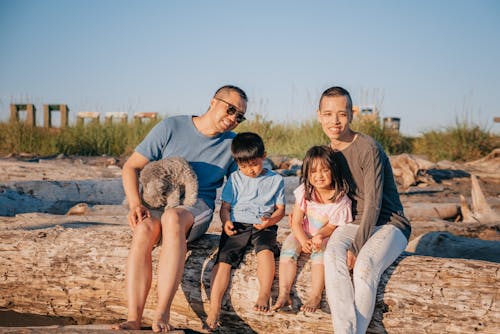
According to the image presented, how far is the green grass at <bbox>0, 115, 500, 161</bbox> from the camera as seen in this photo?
1390 cm

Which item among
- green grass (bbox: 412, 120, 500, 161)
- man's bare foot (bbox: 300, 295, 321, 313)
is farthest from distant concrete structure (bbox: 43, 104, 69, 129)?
man's bare foot (bbox: 300, 295, 321, 313)

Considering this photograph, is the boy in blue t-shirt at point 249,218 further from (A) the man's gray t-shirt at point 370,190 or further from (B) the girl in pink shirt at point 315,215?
(A) the man's gray t-shirt at point 370,190

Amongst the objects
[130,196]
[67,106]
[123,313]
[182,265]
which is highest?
[67,106]

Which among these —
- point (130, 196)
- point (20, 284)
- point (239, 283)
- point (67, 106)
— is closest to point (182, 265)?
point (239, 283)

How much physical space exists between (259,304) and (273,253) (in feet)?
1.24

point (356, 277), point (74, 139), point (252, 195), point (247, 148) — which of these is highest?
point (74, 139)

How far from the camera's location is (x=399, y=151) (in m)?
15.3

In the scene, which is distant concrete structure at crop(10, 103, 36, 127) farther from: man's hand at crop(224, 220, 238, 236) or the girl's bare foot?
the girl's bare foot

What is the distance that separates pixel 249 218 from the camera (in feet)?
12.4

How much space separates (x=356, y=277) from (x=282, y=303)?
0.52 metres

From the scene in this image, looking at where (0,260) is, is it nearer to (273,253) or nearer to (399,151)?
(273,253)

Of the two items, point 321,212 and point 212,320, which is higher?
point 321,212

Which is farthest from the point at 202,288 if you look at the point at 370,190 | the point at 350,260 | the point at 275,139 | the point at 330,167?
the point at 275,139

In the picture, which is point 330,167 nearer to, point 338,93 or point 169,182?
point 338,93
